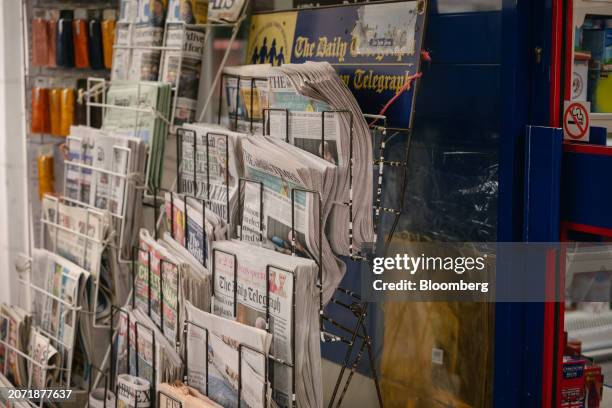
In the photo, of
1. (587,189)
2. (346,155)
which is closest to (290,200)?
(346,155)

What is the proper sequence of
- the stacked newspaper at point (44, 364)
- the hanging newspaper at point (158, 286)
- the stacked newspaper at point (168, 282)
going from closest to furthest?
the stacked newspaper at point (168, 282) → the hanging newspaper at point (158, 286) → the stacked newspaper at point (44, 364)

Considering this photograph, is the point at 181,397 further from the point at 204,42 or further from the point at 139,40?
the point at 139,40

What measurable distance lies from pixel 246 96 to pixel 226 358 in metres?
0.87

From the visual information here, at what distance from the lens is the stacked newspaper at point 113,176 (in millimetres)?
2930

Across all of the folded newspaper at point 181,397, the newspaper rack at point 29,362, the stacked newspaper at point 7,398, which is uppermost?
the folded newspaper at point 181,397

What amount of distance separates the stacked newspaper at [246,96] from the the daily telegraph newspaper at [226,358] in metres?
0.64

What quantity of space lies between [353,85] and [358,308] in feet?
2.00

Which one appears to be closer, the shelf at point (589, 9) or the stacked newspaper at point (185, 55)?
the shelf at point (589, 9)

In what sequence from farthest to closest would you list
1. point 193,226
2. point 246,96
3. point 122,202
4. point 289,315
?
1. point 122,202
2. point 246,96
3. point 193,226
4. point 289,315

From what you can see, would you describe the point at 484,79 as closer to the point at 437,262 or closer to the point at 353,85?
the point at 353,85

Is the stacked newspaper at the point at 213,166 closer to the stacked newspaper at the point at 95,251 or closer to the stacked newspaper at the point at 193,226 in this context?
the stacked newspaper at the point at 193,226

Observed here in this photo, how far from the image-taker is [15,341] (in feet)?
10.6


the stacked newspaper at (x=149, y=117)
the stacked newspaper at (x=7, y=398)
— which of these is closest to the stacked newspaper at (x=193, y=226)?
the stacked newspaper at (x=149, y=117)

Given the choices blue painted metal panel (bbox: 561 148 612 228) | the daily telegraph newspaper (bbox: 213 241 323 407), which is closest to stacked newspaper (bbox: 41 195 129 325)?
the daily telegraph newspaper (bbox: 213 241 323 407)
